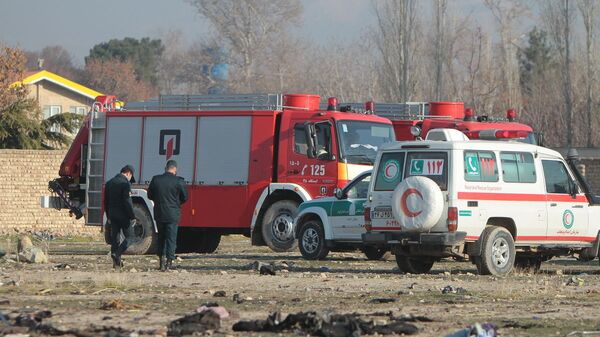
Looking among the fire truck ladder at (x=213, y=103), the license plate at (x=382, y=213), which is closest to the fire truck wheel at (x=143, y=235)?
the fire truck ladder at (x=213, y=103)

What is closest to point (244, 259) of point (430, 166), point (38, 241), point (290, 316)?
point (430, 166)

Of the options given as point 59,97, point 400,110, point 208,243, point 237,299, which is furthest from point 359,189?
point 59,97

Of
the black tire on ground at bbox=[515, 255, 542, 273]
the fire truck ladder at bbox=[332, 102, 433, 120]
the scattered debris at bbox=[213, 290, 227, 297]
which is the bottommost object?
the scattered debris at bbox=[213, 290, 227, 297]

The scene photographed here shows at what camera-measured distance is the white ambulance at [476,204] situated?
68.1ft

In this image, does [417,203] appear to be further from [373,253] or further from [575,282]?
[373,253]

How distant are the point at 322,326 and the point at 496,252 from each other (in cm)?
918

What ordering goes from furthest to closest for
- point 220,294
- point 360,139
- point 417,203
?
1. point 360,139
2. point 417,203
3. point 220,294

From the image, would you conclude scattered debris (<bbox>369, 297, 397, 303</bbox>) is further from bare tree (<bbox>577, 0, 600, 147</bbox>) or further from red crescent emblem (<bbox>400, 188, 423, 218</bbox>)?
bare tree (<bbox>577, 0, 600, 147</bbox>)

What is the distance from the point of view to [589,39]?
2872 inches

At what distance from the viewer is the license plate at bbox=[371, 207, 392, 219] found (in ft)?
70.6

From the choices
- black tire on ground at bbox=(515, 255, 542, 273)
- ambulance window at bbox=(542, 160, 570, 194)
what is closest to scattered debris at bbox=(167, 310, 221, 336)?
ambulance window at bbox=(542, 160, 570, 194)

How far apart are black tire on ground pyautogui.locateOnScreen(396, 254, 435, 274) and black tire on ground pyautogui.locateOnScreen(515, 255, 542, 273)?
67.3 inches

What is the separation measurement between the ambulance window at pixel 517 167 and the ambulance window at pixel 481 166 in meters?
0.24

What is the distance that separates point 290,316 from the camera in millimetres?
13008
